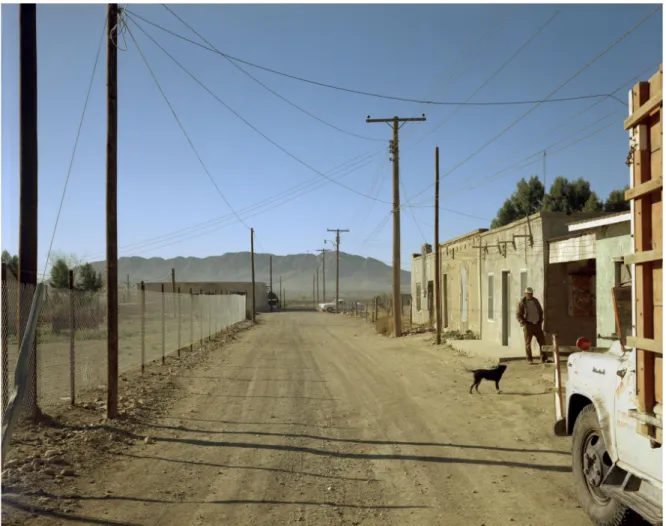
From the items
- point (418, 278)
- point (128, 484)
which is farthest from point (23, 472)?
point (418, 278)

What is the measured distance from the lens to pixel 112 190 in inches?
372

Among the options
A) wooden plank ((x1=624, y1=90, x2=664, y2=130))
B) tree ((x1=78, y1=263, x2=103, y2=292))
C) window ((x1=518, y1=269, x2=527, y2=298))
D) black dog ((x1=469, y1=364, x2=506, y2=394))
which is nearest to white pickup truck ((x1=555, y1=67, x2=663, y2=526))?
Answer: wooden plank ((x1=624, y1=90, x2=664, y2=130))

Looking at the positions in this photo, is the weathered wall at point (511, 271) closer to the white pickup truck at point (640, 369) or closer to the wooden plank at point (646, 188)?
the white pickup truck at point (640, 369)

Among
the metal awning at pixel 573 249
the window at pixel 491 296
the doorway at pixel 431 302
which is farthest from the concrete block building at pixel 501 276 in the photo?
the doorway at pixel 431 302

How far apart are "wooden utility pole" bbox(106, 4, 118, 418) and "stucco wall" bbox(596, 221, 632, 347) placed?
31.4 feet

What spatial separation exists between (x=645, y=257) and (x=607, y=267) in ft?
34.4

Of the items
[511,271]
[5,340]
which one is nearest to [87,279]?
[511,271]

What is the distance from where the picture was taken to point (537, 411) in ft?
32.2

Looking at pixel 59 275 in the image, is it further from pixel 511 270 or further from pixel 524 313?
pixel 524 313

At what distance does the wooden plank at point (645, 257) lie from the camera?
360 centimetres

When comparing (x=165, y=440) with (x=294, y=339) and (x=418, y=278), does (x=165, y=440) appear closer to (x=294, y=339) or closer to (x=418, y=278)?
(x=294, y=339)

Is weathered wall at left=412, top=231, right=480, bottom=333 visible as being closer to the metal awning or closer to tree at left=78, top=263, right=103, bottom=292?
the metal awning

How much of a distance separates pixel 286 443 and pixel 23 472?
2.95 meters

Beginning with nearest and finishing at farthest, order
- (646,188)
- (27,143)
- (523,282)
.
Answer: (646,188) → (27,143) → (523,282)
